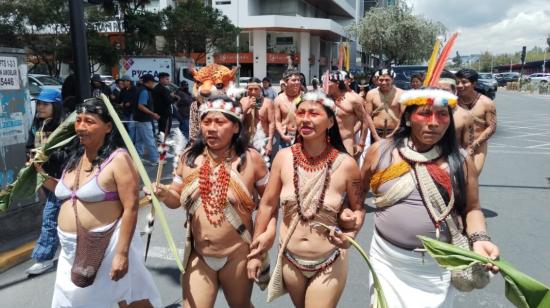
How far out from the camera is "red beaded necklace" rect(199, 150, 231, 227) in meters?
2.65

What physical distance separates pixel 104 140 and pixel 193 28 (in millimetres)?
30020

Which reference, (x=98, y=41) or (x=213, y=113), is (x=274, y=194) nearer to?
(x=213, y=113)

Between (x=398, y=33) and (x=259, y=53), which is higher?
(x=398, y=33)

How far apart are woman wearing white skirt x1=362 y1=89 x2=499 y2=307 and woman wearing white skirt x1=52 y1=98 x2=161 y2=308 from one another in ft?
4.98

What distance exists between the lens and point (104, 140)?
290cm

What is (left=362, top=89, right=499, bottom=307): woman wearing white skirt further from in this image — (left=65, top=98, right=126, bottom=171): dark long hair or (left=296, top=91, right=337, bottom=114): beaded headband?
(left=65, top=98, right=126, bottom=171): dark long hair

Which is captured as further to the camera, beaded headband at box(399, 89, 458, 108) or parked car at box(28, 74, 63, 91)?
parked car at box(28, 74, 63, 91)

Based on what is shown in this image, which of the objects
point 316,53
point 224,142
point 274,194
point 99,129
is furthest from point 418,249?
point 316,53

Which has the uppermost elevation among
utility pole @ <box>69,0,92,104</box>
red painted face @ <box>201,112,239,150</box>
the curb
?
utility pole @ <box>69,0,92,104</box>

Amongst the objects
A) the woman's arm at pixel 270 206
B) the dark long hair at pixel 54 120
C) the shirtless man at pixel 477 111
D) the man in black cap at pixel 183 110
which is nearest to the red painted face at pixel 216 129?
the woman's arm at pixel 270 206

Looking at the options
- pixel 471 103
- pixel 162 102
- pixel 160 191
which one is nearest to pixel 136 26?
pixel 162 102

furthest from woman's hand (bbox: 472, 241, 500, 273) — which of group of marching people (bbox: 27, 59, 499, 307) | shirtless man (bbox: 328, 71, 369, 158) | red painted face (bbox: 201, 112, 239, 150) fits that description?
shirtless man (bbox: 328, 71, 369, 158)

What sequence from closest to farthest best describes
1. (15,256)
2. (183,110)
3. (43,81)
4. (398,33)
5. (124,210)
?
(124,210), (15,256), (183,110), (43,81), (398,33)

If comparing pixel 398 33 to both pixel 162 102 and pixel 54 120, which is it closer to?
pixel 162 102
